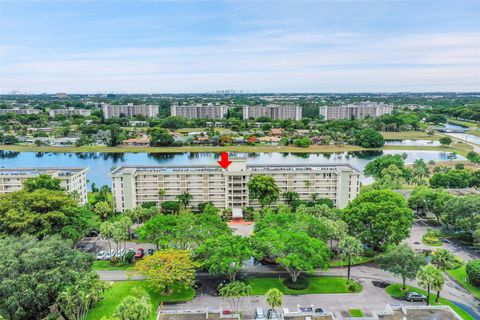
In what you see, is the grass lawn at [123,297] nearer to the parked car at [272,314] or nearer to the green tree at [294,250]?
the parked car at [272,314]

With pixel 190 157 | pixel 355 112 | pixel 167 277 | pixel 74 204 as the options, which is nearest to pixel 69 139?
pixel 190 157

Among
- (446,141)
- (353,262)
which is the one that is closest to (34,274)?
(353,262)

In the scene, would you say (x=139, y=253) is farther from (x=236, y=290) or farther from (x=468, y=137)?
(x=468, y=137)

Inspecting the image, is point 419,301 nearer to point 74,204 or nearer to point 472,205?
point 472,205

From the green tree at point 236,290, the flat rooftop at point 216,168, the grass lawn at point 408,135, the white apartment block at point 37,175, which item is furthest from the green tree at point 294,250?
the grass lawn at point 408,135

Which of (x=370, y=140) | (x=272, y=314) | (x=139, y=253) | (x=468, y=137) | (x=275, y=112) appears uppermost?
(x=275, y=112)
